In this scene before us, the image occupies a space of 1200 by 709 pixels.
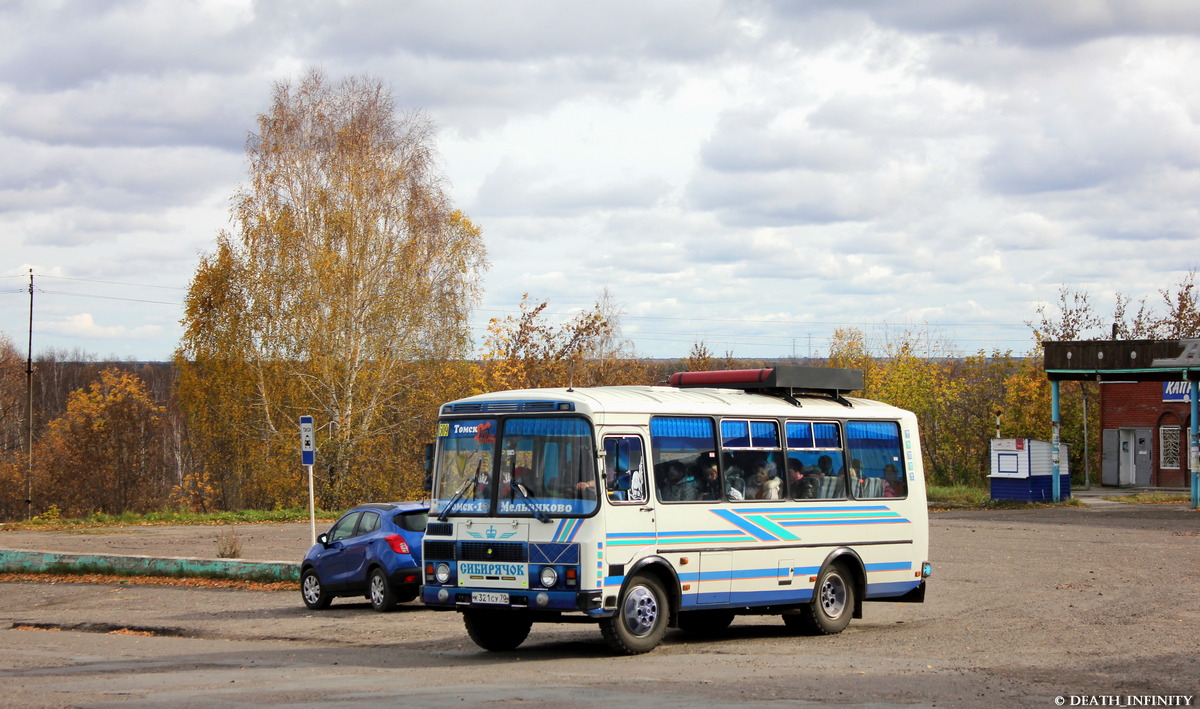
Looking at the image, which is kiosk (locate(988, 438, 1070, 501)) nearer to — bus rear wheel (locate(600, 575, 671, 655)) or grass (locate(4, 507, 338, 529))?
grass (locate(4, 507, 338, 529))

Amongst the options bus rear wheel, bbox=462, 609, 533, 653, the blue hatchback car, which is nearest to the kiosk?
the blue hatchback car

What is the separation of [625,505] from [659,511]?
1.67 feet

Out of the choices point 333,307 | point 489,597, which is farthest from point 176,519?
point 489,597

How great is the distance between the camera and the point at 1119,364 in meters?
41.8

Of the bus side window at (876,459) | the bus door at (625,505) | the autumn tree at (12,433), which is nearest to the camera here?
the bus door at (625,505)

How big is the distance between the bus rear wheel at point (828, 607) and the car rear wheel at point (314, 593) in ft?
23.8

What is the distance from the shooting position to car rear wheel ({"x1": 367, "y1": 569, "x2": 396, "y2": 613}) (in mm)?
17406

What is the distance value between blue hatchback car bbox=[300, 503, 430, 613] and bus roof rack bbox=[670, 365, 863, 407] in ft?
14.5

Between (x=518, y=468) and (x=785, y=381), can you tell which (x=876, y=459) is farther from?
(x=518, y=468)

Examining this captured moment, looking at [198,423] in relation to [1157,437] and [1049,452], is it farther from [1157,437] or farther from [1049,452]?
[1157,437]

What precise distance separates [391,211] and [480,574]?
110 ft

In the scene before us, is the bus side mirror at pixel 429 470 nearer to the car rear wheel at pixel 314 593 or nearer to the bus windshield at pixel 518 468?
the bus windshield at pixel 518 468

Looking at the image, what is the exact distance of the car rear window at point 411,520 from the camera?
1764cm

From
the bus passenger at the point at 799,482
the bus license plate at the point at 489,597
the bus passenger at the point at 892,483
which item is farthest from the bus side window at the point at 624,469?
the bus passenger at the point at 892,483
